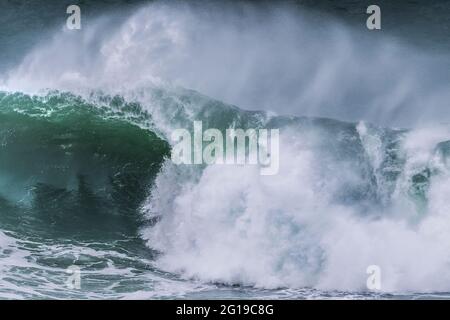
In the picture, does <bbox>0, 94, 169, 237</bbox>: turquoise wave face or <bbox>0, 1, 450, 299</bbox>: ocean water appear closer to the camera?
<bbox>0, 1, 450, 299</bbox>: ocean water

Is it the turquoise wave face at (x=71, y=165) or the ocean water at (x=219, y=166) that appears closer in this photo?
the ocean water at (x=219, y=166)

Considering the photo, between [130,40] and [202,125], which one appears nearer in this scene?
[202,125]

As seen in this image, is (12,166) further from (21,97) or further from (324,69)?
(324,69)

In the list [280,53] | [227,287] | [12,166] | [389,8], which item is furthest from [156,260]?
[389,8]

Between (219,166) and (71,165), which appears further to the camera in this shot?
(71,165)
